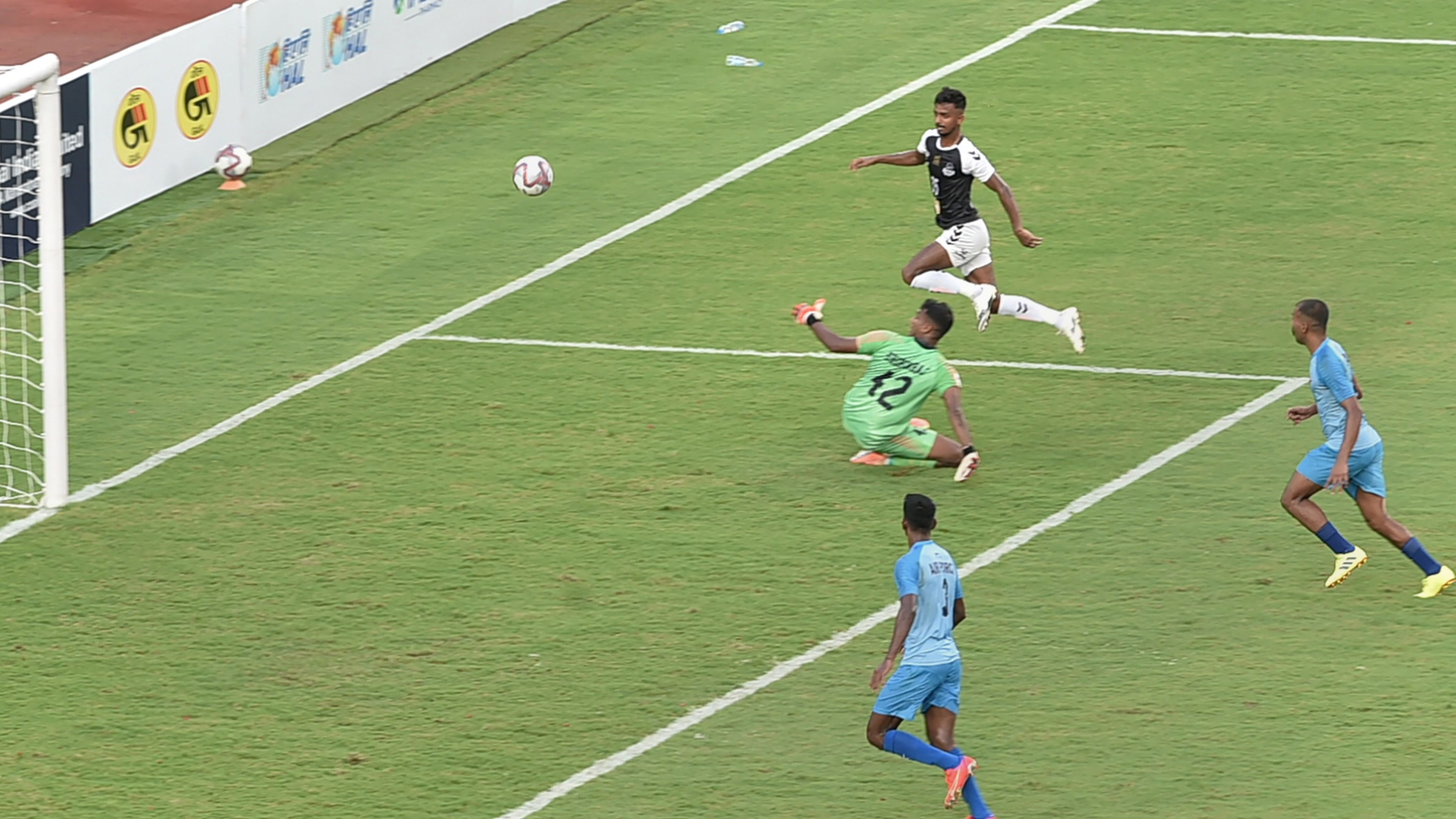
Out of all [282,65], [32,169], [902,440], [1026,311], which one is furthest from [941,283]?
[282,65]

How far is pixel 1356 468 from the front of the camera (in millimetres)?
13266

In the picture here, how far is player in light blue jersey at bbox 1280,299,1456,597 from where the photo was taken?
13047 mm

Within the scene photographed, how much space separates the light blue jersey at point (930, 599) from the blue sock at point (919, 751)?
0.35m

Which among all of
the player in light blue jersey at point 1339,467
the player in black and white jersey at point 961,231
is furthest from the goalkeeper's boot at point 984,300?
the player in light blue jersey at point 1339,467

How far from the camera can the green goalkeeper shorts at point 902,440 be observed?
1548cm

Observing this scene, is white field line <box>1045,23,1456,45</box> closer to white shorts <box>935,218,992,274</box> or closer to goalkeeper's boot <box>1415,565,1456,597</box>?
white shorts <box>935,218,992,274</box>

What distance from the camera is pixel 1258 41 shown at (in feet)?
84.6

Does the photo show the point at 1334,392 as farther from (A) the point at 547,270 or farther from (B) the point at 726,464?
(A) the point at 547,270

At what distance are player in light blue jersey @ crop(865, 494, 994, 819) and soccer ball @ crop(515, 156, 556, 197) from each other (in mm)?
10420

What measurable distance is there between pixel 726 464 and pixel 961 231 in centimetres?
276

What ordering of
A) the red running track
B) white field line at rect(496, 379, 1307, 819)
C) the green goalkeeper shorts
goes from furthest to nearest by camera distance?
the red running track < the green goalkeeper shorts < white field line at rect(496, 379, 1307, 819)

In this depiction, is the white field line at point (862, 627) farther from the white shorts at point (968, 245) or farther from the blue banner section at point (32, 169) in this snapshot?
the blue banner section at point (32, 169)

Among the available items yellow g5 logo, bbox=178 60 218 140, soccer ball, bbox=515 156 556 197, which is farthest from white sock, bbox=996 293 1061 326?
yellow g5 logo, bbox=178 60 218 140

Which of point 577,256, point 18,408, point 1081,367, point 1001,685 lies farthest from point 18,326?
point 1001,685
